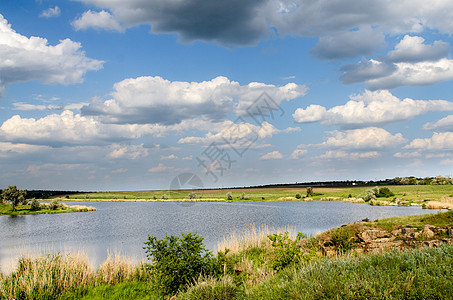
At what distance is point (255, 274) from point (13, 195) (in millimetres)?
62339

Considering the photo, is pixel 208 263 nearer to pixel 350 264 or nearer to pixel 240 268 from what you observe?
pixel 240 268

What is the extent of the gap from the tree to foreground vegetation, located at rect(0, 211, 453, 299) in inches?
2186

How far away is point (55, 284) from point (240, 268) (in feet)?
21.5

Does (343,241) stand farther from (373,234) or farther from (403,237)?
(403,237)

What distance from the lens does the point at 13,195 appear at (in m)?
58.2

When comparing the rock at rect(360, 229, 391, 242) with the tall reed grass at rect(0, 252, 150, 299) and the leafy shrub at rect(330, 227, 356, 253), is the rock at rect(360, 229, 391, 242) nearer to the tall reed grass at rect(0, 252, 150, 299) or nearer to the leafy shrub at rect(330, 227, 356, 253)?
the leafy shrub at rect(330, 227, 356, 253)

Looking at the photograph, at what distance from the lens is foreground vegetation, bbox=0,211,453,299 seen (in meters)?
5.74

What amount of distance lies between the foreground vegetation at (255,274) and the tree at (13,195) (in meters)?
55.5

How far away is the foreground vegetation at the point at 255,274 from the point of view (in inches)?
226

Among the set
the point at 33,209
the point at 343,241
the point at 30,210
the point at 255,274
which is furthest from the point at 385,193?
the point at 30,210

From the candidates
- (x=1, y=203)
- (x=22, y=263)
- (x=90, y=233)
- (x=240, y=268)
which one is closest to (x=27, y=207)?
(x=1, y=203)

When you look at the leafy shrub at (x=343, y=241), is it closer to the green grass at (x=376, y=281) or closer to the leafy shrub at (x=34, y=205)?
the green grass at (x=376, y=281)

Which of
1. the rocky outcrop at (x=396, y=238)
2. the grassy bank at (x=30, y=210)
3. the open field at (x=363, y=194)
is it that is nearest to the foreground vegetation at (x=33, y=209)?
the grassy bank at (x=30, y=210)

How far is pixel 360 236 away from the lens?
13492 millimetres
